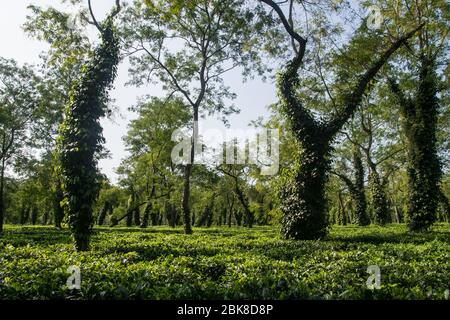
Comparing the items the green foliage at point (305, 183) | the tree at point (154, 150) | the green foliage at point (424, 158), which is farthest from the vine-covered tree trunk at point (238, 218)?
the green foliage at point (305, 183)

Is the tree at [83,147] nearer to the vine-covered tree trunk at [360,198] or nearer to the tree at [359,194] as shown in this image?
the tree at [359,194]

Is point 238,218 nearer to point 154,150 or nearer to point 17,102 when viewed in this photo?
point 154,150

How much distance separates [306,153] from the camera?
18.5 m

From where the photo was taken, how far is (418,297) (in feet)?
17.4

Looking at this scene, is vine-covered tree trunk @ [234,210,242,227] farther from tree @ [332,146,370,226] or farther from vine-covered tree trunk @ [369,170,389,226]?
vine-covered tree trunk @ [369,170,389,226]

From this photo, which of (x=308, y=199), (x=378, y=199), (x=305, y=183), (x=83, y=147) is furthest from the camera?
(x=378, y=199)

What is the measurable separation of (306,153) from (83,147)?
11695mm

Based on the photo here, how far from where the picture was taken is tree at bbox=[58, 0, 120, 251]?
12.4m

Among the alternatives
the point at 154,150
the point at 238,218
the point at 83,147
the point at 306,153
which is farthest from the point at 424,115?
the point at 238,218

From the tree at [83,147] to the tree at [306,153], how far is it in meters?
10.5

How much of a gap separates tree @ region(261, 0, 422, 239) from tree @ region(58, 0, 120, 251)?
34.4ft

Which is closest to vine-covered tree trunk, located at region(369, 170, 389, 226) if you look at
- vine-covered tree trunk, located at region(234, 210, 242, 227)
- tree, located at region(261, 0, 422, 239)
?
tree, located at region(261, 0, 422, 239)

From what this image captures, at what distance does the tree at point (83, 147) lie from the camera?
40.5 ft

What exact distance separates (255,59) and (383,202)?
2164cm
